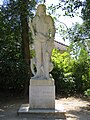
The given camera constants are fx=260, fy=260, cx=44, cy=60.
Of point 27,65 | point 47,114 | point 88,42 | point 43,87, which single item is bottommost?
point 47,114

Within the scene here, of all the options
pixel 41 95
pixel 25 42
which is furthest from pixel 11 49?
pixel 41 95

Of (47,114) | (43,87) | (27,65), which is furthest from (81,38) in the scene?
(47,114)

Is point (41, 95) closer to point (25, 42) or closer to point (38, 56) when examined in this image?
point (38, 56)

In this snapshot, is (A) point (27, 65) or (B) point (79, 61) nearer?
(A) point (27, 65)

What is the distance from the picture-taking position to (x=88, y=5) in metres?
10.2

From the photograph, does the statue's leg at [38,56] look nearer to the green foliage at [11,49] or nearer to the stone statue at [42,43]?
the stone statue at [42,43]

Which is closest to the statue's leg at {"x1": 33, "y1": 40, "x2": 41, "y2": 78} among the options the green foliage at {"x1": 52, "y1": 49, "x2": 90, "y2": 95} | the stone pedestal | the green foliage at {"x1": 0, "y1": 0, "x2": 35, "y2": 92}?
the stone pedestal

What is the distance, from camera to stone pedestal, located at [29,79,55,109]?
364 inches

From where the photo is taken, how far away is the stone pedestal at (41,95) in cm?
926

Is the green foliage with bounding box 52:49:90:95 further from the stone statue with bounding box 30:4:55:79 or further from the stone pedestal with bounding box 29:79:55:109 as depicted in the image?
the stone pedestal with bounding box 29:79:55:109

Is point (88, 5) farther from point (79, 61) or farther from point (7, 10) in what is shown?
point (79, 61)

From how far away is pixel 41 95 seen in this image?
929 centimetres

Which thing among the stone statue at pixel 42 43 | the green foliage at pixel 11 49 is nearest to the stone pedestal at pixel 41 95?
the stone statue at pixel 42 43

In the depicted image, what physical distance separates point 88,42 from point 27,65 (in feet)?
13.2
